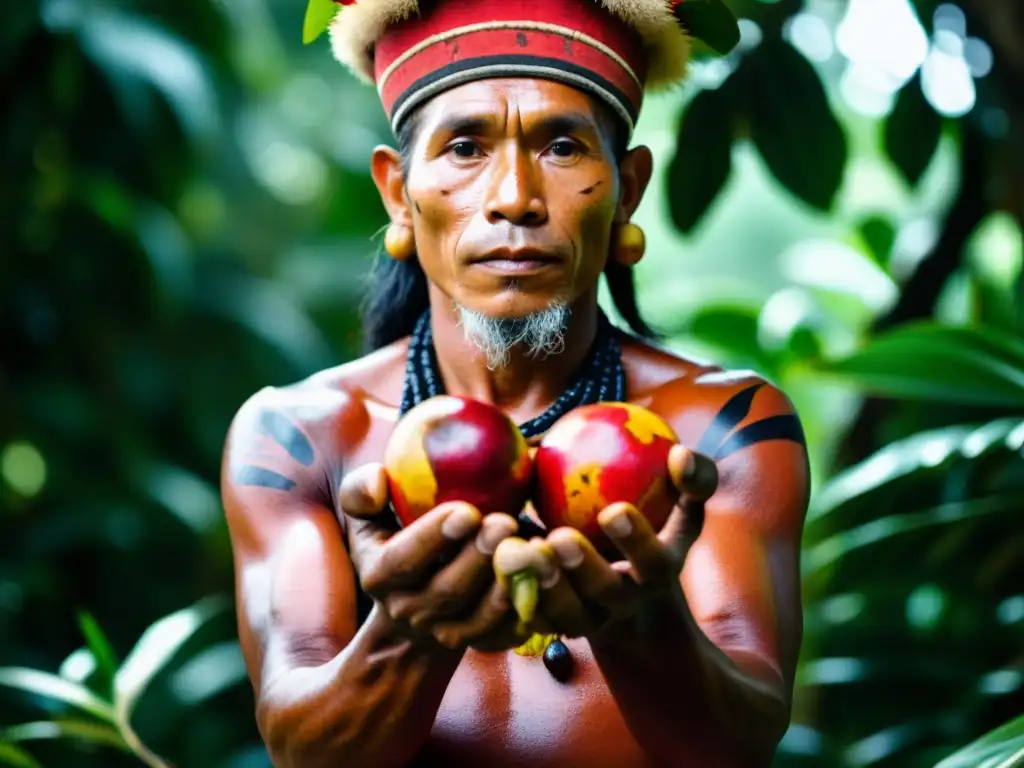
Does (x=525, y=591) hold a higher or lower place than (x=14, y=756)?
lower

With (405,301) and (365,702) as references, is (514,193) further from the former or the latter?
(365,702)

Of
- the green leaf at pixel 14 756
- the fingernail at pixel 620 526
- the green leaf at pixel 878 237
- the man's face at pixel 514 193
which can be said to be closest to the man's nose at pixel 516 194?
the man's face at pixel 514 193

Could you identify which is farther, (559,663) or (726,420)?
(726,420)

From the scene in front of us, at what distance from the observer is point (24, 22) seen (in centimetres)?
312

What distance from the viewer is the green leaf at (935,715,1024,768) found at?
1.67m

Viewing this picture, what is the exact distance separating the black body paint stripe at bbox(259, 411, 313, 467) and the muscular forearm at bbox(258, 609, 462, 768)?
35cm

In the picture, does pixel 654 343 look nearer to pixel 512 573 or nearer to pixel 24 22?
pixel 512 573

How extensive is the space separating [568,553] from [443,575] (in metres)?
0.12

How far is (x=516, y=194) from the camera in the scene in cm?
163

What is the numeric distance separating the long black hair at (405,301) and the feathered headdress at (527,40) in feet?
1.01

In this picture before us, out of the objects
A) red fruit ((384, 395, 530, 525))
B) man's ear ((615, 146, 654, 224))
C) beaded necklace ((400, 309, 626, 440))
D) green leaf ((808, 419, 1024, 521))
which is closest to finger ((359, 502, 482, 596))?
red fruit ((384, 395, 530, 525))

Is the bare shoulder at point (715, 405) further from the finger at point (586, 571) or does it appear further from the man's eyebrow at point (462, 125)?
the finger at point (586, 571)

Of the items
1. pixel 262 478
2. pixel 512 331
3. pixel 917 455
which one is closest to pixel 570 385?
pixel 512 331

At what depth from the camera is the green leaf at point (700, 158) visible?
2.41m
